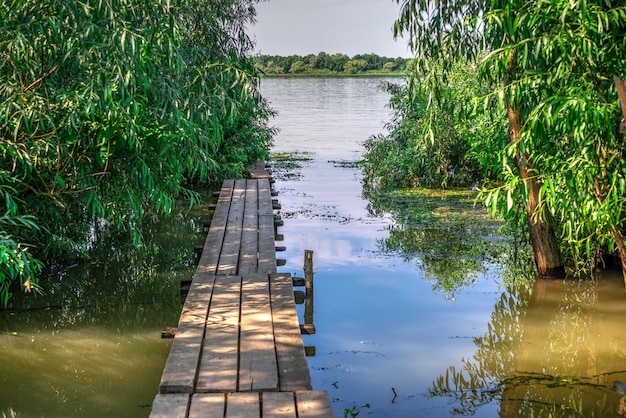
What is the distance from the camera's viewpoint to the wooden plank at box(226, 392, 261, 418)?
4841 millimetres

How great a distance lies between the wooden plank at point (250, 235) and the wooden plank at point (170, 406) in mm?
3413

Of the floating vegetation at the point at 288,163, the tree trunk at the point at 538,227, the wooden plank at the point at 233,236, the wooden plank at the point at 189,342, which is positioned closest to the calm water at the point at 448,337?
the tree trunk at the point at 538,227

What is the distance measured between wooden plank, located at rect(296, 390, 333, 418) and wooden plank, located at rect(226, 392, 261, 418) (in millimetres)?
270

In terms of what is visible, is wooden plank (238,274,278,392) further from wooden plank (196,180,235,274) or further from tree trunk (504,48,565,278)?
tree trunk (504,48,565,278)

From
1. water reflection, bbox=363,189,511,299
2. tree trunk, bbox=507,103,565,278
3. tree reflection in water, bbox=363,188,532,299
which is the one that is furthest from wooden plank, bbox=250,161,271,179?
tree trunk, bbox=507,103,565,278

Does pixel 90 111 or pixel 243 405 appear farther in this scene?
pixel 90 111

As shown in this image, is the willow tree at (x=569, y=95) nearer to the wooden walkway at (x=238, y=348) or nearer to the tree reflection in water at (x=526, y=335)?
the tree reflection in water at (x=526, y=335)

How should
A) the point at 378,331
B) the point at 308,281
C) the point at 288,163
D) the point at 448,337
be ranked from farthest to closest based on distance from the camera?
the point at 288,163, the point at 308,281, the point at 378,331, the point at 448,337

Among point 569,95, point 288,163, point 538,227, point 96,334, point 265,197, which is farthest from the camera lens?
point 288,163

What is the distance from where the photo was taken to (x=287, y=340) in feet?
20.6

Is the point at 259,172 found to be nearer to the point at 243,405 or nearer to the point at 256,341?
the point at 256,341

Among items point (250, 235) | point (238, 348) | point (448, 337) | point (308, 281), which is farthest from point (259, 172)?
point (238, 348)

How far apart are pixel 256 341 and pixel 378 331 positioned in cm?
227

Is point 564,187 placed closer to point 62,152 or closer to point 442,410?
point 442,410
